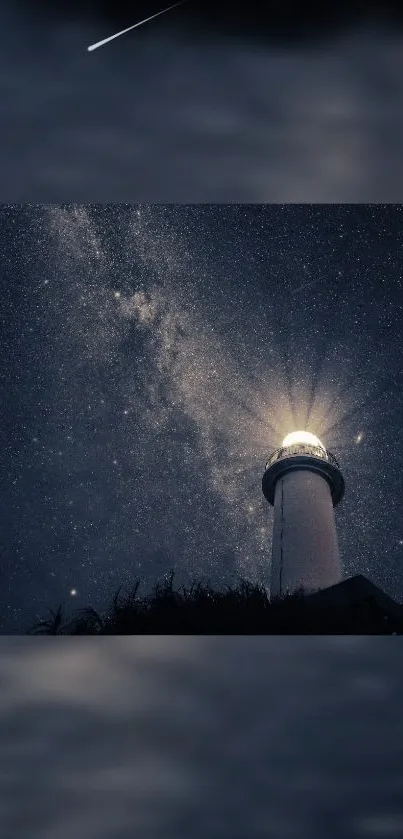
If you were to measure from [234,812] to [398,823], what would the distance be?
422 millimetres

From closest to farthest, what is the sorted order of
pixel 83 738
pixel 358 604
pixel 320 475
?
pixel 83 738 < pixel 358 604 < pixel 320 475

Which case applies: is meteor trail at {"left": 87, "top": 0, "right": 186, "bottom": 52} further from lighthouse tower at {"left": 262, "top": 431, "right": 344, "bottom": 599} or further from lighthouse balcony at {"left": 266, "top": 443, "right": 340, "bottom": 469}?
lighthouse balcony at {"left": 266, "top": 443, "right": 340, "bottom": 469}

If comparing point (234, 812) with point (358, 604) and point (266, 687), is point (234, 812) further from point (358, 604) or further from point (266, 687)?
point (358, 604)

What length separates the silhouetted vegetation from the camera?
34.9ft

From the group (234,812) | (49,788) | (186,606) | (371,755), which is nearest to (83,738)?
(49,788)

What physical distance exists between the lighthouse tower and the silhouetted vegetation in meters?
6.44

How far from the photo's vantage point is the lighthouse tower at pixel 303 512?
2130 centimetres

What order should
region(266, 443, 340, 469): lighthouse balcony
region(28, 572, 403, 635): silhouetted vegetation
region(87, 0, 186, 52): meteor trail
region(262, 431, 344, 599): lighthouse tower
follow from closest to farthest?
region(87, 0, 186, 52): meteor trail
region(28, 572, 403, 635): silhouetted vegetation
region(262, 431, 344, 599): lighthouse tower
region(266, 443, 340, 469): lighthouse balcony

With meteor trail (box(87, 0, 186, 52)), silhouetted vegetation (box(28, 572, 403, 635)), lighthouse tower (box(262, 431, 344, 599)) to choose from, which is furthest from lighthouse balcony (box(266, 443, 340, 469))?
meteor trail (box(87, 0, 186, 52))

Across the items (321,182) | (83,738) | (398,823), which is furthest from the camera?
(321,182)

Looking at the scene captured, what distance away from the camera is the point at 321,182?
3453 mm

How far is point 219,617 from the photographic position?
1138cm

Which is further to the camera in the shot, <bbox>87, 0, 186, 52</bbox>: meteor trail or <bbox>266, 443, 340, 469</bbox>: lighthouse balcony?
<bbox>266, 443, 340, 469</bbox>: lighthouse balcony

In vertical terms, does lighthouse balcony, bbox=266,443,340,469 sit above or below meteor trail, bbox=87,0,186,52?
above
